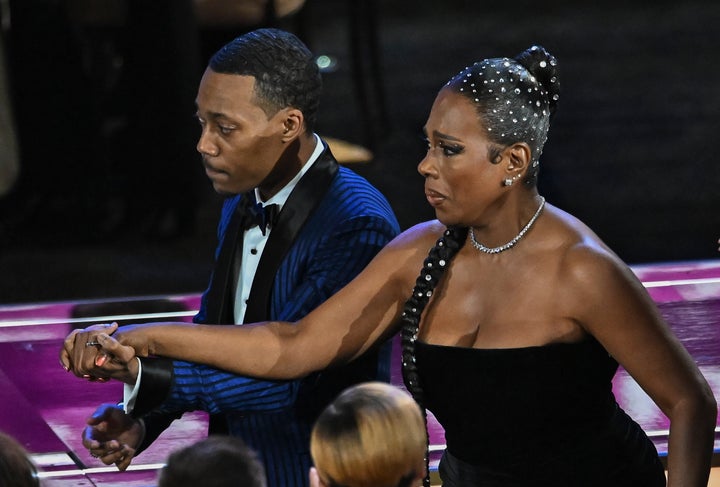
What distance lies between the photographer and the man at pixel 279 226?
2.18m

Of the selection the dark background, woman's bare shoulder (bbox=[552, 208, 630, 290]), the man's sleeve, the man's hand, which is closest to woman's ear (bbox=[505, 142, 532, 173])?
woman's bare shoulder (bbox=[552, 208, 630, 290])

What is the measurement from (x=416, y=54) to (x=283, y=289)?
3.47 metres

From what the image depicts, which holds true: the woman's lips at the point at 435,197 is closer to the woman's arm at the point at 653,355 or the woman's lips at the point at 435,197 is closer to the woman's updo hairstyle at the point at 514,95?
the woman's updo hairstyle at the point at 514,95

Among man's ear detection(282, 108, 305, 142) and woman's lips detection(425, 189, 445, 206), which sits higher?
man's ear detection(282, 108, 305, 142)

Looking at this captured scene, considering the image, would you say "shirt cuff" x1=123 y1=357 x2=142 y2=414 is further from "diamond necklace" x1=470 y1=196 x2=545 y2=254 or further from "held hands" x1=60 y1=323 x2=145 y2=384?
"diamond necklace" x1=470 y1=196 x2=545 y2=254

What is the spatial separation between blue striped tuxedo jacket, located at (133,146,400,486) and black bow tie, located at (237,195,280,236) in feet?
0.07

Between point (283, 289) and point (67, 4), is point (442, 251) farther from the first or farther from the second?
point (67, 4)

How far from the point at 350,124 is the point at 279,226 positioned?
3334mm

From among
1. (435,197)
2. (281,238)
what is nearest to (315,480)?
(435,197)

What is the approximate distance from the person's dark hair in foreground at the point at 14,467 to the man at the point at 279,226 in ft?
1.43

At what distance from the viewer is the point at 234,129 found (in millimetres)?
2215

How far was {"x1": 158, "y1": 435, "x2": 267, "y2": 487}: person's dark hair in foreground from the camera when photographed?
1672 mm

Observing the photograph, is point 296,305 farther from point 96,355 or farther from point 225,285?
point 96,355

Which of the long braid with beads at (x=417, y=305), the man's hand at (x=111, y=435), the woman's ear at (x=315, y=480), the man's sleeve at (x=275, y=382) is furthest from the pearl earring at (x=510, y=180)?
the man's hand at (x=111, y=435)
